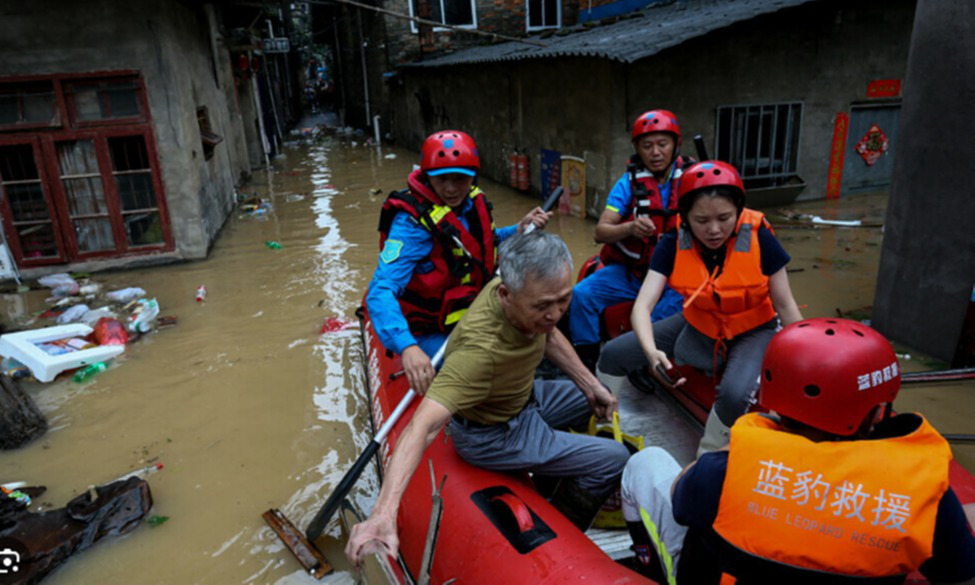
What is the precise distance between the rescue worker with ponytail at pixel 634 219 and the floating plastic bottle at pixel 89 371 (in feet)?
14.6

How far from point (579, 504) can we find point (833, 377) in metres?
1.40

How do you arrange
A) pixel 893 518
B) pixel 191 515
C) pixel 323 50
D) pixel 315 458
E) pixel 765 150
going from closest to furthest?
pixel 893 518
pixel 191 515
pixel 315 458
pixel 765 150
pixel 323 50

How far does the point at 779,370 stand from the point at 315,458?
3510 mm

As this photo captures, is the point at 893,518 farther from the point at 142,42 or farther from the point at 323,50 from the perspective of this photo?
the point at 323,50

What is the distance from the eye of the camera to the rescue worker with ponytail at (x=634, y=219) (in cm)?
405

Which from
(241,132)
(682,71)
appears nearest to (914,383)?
(682,71)

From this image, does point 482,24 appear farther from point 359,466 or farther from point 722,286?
point 359,466

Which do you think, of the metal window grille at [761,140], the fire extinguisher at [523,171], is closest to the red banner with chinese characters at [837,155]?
the metal window grille at [761,140]

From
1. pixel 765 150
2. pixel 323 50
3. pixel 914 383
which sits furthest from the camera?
Answer: pixel 323 50

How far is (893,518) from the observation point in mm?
1475

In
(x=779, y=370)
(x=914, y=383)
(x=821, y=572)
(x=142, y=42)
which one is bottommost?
(x=914, y=383)

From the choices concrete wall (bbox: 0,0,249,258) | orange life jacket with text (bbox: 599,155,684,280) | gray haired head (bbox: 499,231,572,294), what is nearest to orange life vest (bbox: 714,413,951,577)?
gray haired head (bbox: 499,231,572,294)

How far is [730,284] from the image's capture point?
2.95 m

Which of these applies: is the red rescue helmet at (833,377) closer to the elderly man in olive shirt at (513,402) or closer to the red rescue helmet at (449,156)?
the elderly man in olive shirt at (513,402)
